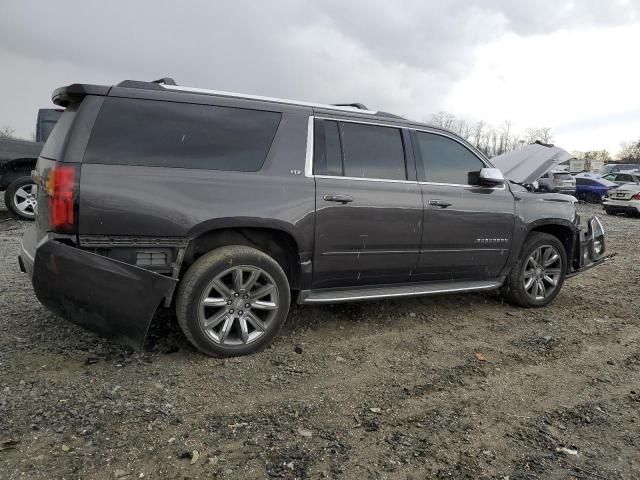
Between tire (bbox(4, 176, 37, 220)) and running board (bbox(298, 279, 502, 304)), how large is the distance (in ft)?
24.8

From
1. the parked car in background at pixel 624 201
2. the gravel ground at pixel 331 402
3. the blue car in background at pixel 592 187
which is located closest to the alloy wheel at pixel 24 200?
the gravel ground at pixel 331 402

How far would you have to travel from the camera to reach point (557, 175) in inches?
889

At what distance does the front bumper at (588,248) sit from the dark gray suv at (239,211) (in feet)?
4.57

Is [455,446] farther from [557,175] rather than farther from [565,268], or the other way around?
[557,175]

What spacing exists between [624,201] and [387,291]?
56.1 ft

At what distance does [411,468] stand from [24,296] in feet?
13.2

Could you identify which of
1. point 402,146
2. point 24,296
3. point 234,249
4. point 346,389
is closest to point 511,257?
point 402,146

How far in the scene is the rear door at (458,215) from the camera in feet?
13.9

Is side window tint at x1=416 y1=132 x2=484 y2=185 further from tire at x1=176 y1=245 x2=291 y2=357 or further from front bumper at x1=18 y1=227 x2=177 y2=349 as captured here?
front bumper at x1=18 y1=227 x2=177 y2=349

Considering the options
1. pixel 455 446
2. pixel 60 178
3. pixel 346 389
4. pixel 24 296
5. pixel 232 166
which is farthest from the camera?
pixel 24 296

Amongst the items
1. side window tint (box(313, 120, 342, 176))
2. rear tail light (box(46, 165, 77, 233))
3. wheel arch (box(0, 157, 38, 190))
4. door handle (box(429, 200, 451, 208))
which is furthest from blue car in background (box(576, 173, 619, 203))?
rear tail light (box(46, 165, 77, 233))

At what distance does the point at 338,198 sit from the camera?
372 cm

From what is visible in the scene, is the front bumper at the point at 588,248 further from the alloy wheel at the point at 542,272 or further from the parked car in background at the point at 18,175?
the parked car in background at the point at 18,175

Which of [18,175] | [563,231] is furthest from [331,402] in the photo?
[18,175]
